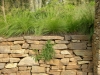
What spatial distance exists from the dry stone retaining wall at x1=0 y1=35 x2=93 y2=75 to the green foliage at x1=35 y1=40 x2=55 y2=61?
61mm

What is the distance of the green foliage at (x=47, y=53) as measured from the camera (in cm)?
426

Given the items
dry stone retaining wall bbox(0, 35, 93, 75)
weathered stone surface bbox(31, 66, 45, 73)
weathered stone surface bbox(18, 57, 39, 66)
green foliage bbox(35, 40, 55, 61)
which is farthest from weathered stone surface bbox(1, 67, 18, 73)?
green foliage bbox(35, 40, 55, 61)

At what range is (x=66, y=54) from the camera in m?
4.27

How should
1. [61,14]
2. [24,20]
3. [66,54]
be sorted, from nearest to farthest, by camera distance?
[66,54] → [24,20] → [61,14]

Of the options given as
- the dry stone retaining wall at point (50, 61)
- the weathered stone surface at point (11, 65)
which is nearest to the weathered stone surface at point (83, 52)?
the dry stone retaining wall at point (50, 61)

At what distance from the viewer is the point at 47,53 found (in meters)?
4.26

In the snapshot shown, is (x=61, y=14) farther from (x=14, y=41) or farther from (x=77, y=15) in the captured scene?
(x=14, y=41)

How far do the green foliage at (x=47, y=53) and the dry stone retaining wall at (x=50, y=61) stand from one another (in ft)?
0.20

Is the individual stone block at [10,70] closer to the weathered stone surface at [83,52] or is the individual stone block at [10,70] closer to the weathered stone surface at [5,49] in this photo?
the weathered stone surface at [5,49]

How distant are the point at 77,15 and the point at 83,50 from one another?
2.89 feet

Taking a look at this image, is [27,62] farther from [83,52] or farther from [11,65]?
[83,52]

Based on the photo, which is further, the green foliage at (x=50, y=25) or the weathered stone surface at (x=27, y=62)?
the green foliage at (x=50, y=25)

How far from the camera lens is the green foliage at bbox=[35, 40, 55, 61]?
14.0ft

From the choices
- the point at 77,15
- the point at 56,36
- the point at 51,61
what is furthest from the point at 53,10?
the point at 51,61
